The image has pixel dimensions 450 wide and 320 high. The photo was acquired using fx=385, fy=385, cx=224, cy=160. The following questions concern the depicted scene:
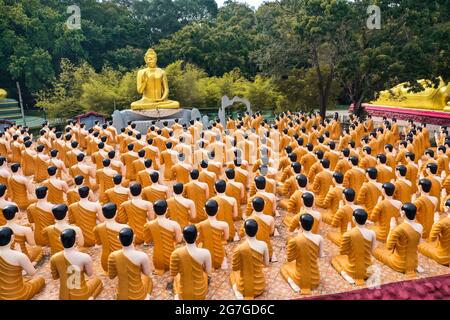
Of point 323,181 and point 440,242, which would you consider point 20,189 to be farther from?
point 440,242

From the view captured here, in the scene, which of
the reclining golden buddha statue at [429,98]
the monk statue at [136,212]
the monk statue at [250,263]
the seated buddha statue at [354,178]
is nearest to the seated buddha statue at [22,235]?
the monk statue at [136,212]

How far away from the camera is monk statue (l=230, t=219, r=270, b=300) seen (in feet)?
17.1

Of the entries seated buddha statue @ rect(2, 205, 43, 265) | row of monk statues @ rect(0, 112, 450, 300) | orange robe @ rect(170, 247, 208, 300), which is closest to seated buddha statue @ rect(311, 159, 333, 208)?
row of monk statues @ rect(0, 112, 450, 300)

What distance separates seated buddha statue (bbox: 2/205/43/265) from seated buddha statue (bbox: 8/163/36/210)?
248 cm

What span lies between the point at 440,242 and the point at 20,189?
352 inches

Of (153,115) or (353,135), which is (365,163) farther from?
(153,115)

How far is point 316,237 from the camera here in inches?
214

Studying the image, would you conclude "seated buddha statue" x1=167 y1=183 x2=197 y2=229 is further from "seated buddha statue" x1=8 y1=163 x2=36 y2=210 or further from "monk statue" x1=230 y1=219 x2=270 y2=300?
"seated buddha statue" x1=8 y1=163 x2=36 y2=210

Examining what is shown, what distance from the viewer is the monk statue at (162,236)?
6.05 m

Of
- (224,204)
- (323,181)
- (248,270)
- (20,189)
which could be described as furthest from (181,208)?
(20,189)

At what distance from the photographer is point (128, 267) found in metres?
5.03

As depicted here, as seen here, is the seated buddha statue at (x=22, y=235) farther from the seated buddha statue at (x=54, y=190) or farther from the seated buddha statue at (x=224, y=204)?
the seated buddha statue at (x=224, y=204)

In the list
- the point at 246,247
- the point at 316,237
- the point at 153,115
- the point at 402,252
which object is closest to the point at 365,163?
the point at 402,252
